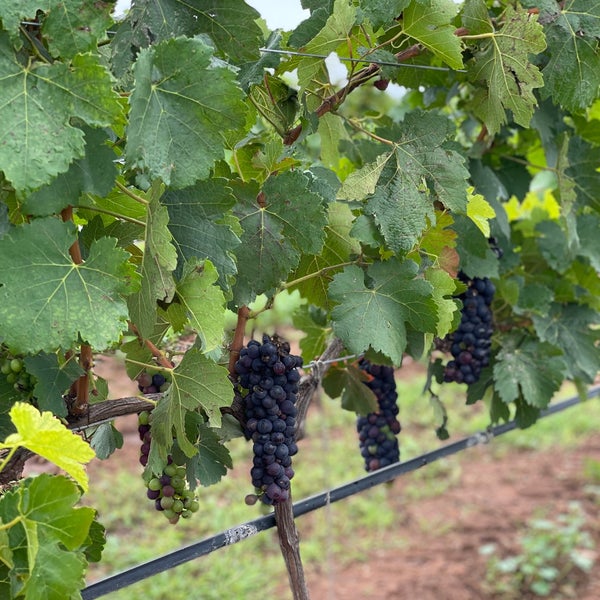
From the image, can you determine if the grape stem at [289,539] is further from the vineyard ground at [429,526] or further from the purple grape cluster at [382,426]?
the vineyard ground at [429,526]

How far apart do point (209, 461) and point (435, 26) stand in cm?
77

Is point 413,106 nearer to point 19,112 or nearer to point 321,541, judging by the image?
point 19,112

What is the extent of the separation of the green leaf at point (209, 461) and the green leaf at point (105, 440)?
0.43 feet

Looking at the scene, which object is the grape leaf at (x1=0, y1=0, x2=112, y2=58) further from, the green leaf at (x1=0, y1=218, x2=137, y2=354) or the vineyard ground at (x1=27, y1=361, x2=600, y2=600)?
the vineyard ground at (x1=27, y1=361, x2=600, y2=600)

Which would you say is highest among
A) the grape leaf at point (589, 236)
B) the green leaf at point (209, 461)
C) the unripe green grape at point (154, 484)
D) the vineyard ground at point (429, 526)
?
the vineyard ground at point (429, 526)

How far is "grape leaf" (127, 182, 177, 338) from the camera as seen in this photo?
3.43 feet

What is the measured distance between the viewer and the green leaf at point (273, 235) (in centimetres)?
125

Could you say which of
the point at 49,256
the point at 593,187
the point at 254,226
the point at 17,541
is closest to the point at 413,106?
the point at 593,187

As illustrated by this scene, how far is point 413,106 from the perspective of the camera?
2.15 m

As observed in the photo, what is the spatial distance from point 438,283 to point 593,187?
70 centimetres

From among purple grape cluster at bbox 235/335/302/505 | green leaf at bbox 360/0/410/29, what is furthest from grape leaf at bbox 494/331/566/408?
green leaf at bbox 360/0/410/29

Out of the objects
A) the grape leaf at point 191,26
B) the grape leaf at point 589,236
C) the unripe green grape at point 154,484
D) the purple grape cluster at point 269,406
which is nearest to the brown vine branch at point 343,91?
the grape leaf at point 191,26

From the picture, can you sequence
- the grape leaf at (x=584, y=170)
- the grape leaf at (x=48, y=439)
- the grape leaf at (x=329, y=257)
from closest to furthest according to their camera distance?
the grape leaf at (x=48, y=439)
the grape leaf at (x=329, y=257)
the grape leaf at (x=584, y=170)

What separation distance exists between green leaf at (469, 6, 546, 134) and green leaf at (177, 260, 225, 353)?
643 mm
